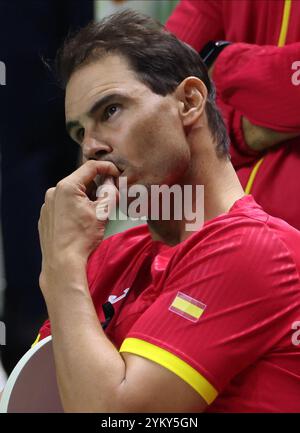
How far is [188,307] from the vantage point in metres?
1.06

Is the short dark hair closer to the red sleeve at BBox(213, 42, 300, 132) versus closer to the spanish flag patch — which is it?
the red sleeve at BBox(213, 42, 300, 132)

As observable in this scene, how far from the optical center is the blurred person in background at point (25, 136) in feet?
6.62

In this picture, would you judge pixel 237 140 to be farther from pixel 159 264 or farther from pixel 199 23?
pixel 159 264

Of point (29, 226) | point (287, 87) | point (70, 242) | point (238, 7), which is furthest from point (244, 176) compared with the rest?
point (29, 226)

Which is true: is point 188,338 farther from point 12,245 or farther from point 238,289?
point 12,245

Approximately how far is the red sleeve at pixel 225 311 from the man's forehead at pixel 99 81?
0.32m

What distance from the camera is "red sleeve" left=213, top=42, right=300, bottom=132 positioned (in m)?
1.40

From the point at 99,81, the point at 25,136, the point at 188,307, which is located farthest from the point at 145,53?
the point at 25,136

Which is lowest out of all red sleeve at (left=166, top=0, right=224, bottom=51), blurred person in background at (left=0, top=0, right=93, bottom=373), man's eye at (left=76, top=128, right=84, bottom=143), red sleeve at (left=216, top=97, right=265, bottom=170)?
blurred person in background at (left=0, top=0, right=93, bottom=373)

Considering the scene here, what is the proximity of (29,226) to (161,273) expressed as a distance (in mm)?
945

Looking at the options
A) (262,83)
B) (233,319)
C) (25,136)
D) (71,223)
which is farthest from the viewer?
(25,136)

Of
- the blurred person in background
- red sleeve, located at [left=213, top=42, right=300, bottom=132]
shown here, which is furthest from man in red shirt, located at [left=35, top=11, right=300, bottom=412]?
the blurred person in background

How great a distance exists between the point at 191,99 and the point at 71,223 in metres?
0.31

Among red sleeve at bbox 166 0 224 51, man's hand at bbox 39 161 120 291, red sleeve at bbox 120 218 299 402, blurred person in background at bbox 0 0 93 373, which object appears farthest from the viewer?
blurred person in background at bbox 0 0 93 373
